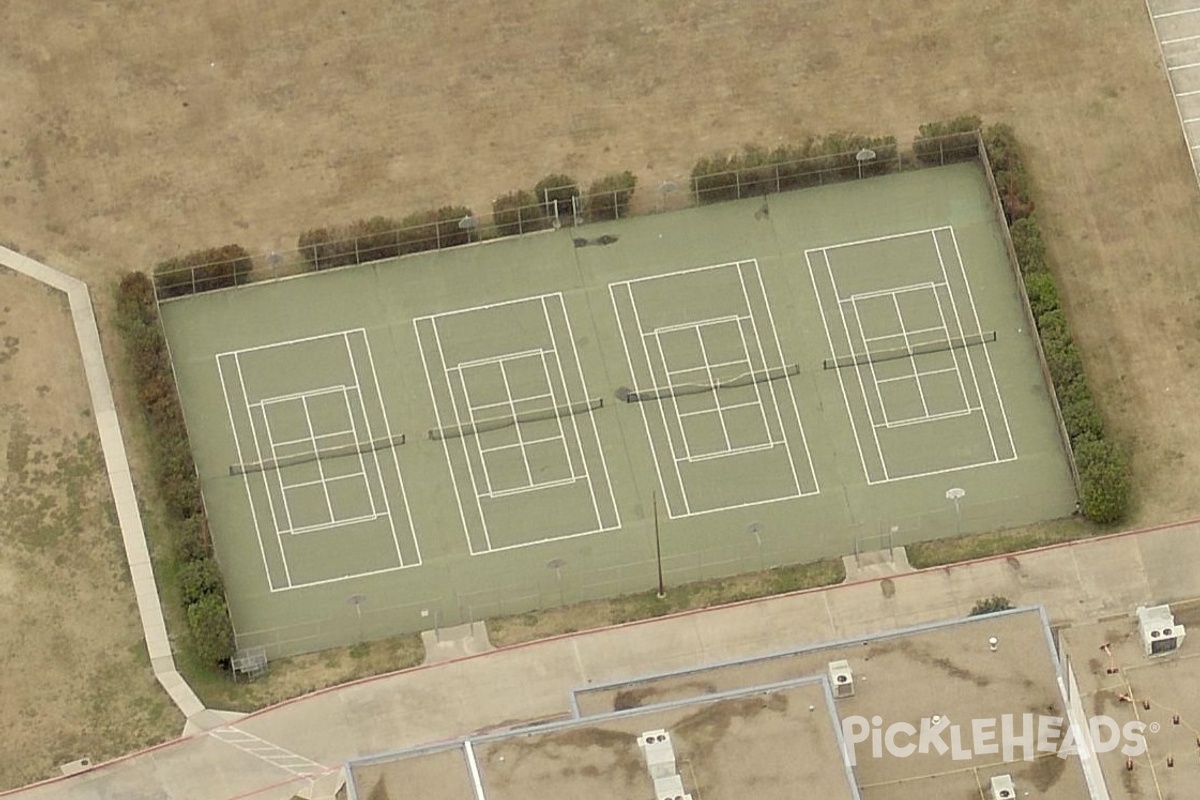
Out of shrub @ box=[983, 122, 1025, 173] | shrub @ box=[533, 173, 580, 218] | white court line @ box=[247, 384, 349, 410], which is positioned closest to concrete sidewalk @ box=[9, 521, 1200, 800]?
white court line @ box=[247, 384, 349, 410]

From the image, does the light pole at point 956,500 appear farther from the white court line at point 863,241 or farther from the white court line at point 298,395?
the white court line at point 298,395

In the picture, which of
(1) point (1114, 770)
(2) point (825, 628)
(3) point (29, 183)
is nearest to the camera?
(1) point (1114, 770)

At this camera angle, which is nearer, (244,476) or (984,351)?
(244,476)

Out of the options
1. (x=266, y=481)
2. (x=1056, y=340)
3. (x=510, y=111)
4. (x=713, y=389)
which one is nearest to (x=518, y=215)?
(x=510, y=111)

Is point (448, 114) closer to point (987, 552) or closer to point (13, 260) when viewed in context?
point (13, 260)

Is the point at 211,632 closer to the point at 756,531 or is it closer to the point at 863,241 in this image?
A: the point at 756,531

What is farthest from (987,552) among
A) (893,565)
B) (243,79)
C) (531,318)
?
(243,79)

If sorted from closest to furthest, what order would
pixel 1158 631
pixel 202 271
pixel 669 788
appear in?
pixel 669 788, pixel 1158 631, pixel 202 271
